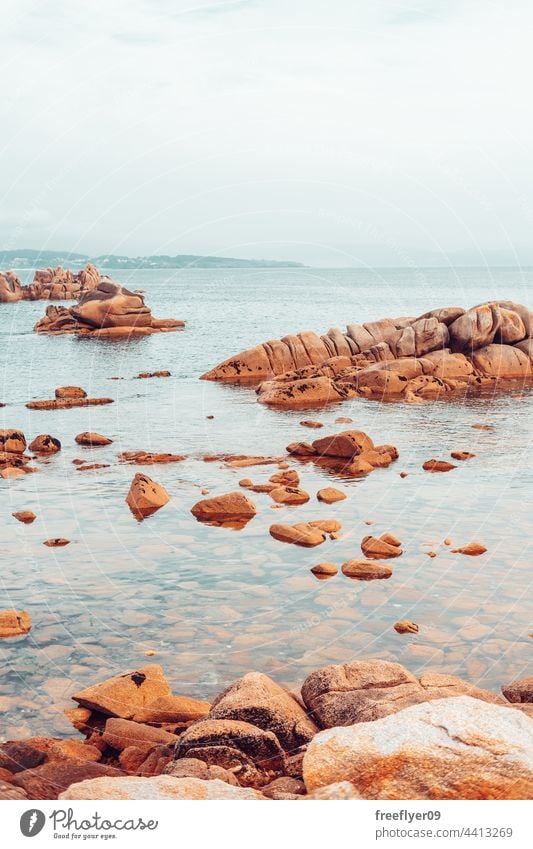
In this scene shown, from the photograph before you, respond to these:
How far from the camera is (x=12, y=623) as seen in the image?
13477 millimetres

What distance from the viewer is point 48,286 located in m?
133

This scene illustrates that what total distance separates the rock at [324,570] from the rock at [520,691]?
5.12 m

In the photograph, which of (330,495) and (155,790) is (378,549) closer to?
(330,495)

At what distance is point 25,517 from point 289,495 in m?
5.93

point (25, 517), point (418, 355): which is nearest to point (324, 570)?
point (25, 517)

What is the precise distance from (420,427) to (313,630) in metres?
18.6

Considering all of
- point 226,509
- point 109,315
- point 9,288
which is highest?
point 109,315

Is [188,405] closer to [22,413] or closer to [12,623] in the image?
[22,413]

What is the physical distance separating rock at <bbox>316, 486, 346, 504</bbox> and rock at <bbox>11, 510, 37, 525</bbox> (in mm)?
6506

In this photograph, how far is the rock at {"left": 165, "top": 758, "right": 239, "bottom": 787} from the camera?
321 inches

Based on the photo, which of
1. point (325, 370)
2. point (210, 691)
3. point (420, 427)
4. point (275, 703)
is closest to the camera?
point (275, 703)

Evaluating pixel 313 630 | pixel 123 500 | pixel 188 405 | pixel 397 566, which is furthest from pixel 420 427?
pixel 313 630

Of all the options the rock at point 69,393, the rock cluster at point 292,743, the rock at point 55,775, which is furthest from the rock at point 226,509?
the rock at point 69,393

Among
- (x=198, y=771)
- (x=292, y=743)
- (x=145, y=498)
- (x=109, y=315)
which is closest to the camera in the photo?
(x=198, y=771)
